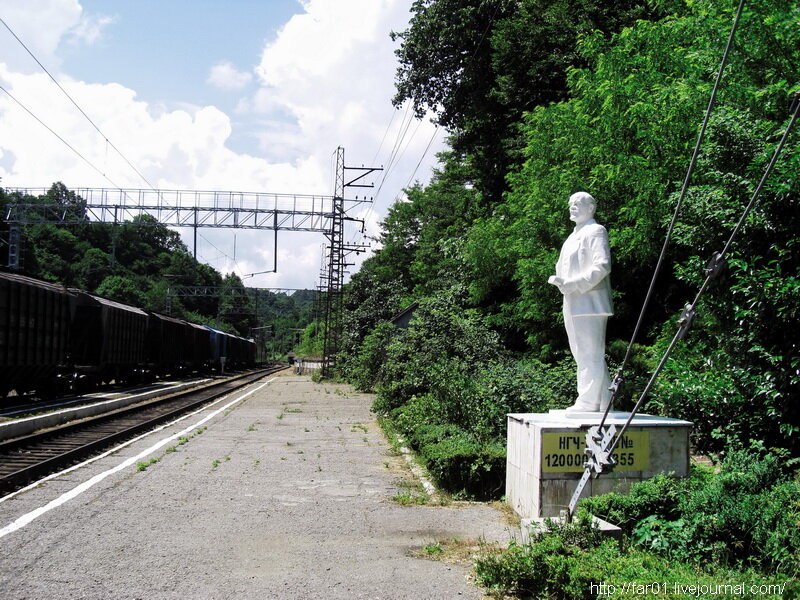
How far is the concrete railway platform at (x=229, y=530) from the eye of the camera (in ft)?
15.8

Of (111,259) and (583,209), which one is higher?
(111,259)

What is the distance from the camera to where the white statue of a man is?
23.7 ft

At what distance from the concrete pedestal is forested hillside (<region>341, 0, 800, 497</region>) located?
1276 mm

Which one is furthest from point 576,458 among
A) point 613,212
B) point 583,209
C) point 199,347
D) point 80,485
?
point 199,347

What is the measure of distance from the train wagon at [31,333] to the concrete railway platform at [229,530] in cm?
684

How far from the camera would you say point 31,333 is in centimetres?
1747

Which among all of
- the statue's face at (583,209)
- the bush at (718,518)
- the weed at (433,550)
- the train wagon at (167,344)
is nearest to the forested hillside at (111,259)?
the train wagon at (167,344)

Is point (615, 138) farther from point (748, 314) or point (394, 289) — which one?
point (394, 289)

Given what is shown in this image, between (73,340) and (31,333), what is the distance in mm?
5734

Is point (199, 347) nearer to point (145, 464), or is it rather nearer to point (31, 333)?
point (31, 333)

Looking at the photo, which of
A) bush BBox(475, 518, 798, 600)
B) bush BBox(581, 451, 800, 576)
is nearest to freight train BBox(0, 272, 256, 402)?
bush BBox(475, 518, 798, 600)

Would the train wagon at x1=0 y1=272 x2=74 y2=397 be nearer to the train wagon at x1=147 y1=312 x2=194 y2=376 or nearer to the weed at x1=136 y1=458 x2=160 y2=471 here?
the weed at x1=136 y1=458 x2=160 y2=471

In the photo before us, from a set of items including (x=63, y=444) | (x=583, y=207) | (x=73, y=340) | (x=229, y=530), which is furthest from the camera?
(x=73, y=340)

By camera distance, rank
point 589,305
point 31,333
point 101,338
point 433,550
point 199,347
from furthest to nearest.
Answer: point 199,347 < point 101,338 < point 31,333 < point 589,305 < point 433,550
